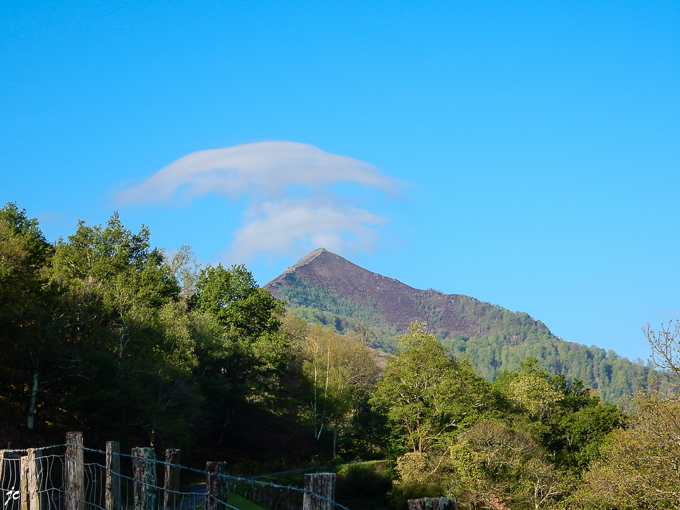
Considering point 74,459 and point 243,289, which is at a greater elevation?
point 243,289

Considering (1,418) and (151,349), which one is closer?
(1,418)

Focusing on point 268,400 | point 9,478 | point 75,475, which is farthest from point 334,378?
point 75,475

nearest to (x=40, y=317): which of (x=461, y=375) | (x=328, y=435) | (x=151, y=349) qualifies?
(x=151, y=349)

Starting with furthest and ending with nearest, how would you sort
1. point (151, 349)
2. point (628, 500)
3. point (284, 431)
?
point (284, 431) < point (151, 349) < point (628, 500)

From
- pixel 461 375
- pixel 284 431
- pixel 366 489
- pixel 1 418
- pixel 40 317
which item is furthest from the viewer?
pixel 284 431

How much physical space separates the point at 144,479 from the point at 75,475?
1.78 m

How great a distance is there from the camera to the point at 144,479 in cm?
859

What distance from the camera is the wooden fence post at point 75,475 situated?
9664mm

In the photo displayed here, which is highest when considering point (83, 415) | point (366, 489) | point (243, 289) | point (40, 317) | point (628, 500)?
point (243, 289)

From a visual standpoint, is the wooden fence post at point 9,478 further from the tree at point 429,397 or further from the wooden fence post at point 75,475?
the tree at point 429,397

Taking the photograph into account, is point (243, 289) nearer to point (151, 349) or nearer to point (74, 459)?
point (151, 349)

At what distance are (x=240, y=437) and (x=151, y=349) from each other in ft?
58.3

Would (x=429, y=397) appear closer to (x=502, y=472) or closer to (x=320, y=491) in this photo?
→ (x=502, y=472)

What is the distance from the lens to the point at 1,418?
109 feet
